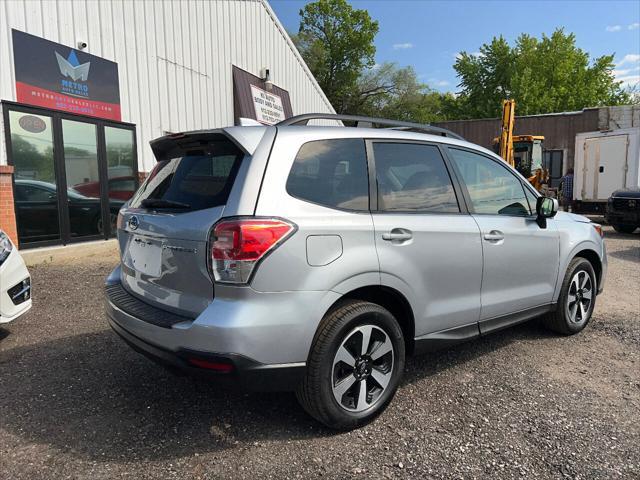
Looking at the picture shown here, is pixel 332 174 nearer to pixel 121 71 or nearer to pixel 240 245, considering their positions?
pixel 240 245

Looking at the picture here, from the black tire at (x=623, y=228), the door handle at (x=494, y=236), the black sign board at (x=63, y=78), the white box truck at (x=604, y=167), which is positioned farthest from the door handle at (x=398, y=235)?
the white box truck at (x=604, y=167)

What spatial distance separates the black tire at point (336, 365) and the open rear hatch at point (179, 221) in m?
0.64

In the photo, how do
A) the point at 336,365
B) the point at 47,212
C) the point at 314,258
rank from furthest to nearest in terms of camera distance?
the point at 47,212, the point at 336,365, the point at 314,258

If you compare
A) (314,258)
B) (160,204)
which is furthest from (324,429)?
(160,204)

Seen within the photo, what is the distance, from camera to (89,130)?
30.0 feet

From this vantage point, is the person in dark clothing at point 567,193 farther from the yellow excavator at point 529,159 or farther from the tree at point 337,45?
the tree at point 337,45

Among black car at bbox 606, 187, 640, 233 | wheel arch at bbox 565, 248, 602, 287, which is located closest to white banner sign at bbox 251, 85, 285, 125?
black car at bbox 606, 187, 640, 233

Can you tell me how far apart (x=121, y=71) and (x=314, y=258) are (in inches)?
348

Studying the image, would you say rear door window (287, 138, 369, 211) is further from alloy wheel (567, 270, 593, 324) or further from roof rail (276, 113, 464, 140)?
alloy wheel (567, 270, 593, 324)

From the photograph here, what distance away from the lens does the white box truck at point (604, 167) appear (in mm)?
14539

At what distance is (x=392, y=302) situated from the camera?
302cm

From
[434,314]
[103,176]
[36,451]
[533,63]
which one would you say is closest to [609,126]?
[533,63]

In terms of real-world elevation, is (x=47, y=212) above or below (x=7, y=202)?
below

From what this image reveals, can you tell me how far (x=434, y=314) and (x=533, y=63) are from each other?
153ft
